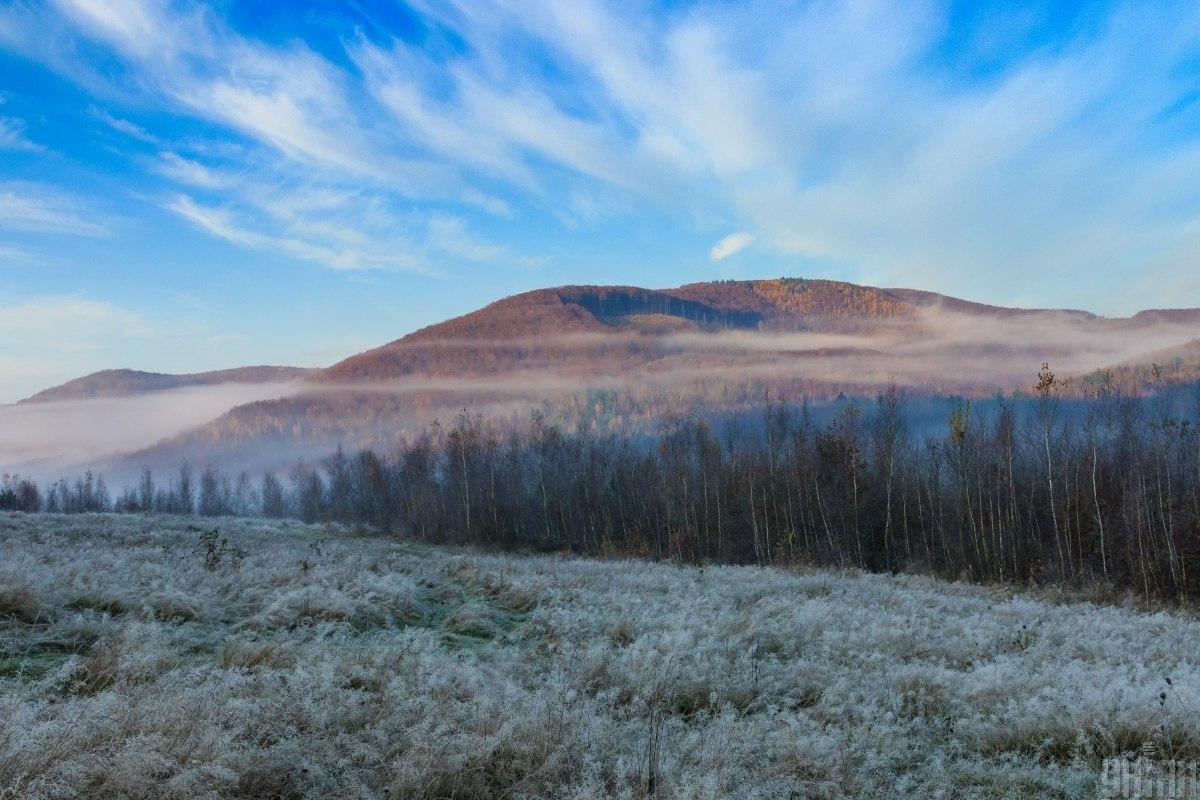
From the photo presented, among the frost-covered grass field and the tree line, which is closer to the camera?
the frost-covered grass field

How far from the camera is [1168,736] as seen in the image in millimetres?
6016

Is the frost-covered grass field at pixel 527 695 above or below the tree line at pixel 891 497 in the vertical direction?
above

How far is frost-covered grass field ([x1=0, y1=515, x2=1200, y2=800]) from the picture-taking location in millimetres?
4789

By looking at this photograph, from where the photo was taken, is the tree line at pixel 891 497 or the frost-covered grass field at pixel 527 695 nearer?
the frost-covered grass field at pixel 527 695

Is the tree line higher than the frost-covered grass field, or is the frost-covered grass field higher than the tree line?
the frost-covered grass field

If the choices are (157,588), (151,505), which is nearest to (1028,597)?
(157,588)

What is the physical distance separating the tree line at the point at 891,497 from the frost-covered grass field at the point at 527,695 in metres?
25.4

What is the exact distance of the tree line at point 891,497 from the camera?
112 feet

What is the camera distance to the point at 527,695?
6465 mm

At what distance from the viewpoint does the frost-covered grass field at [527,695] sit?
4789mm

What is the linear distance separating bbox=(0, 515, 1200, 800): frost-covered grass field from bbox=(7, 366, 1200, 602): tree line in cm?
2536

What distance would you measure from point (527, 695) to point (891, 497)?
42.2 metres

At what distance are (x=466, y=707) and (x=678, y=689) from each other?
2509mm

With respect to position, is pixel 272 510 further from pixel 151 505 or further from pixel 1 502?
pixel 1 502
